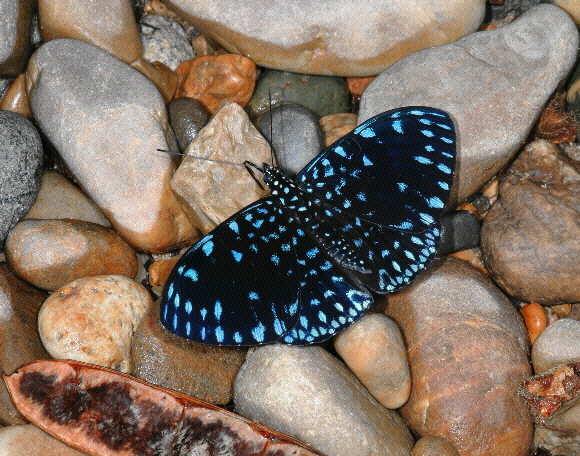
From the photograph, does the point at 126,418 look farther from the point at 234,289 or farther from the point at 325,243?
the point at 325,243

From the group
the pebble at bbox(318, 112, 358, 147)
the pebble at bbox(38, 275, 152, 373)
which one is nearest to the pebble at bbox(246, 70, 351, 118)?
the pebble at bbox(318, 112, 358, 147)

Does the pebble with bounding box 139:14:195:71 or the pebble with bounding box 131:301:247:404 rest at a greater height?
the pebble with bounding box 139:14:195:71

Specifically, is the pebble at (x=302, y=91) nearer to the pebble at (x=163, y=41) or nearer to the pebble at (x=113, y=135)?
the pebble at (x=163, y=41)

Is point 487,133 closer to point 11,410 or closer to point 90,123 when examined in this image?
point 90,123

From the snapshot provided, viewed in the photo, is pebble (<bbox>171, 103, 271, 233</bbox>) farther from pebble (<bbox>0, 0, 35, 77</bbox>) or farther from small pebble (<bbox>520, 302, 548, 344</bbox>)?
small pebble (<bbox>520, 302, 548, 344</bbox>)

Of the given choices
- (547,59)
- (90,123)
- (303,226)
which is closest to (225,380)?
(303,226)

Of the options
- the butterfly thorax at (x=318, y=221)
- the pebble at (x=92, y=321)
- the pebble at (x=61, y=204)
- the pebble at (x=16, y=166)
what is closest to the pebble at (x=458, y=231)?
the butterfly thorax at (x=318, y=221)
